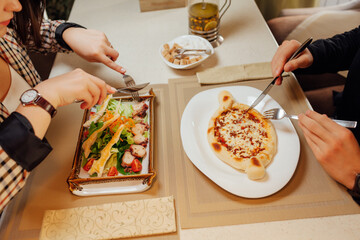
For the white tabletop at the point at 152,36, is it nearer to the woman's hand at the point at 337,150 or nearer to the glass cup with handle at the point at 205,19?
the glass cup with handle at the point at 205,19

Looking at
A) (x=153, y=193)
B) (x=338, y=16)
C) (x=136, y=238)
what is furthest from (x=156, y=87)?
(x=338, y=16)

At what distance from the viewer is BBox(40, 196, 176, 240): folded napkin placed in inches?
31.8

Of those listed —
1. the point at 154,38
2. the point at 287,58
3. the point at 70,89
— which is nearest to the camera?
the point at 70,89

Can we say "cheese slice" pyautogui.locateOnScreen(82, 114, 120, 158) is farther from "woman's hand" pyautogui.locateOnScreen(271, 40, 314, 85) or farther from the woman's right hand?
"woman's hand" pyautogui.locateOnScreen(271, 40, 314, 85)

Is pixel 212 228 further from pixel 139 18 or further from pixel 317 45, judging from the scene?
pixel 139 18

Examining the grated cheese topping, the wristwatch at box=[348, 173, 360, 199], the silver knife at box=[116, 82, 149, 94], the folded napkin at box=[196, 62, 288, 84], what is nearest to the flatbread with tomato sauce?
the grated cheese topping

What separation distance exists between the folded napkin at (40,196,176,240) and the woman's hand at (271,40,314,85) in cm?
76

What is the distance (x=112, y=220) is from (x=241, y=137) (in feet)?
1.93

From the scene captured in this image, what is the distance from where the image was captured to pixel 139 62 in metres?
1.44

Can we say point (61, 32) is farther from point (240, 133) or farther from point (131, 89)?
point (240, 133)

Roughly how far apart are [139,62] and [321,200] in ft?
3.64

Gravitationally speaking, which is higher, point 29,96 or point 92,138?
point 29,96

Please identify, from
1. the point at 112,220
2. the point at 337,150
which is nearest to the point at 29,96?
the point at 112,220

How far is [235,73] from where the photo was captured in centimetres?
130
